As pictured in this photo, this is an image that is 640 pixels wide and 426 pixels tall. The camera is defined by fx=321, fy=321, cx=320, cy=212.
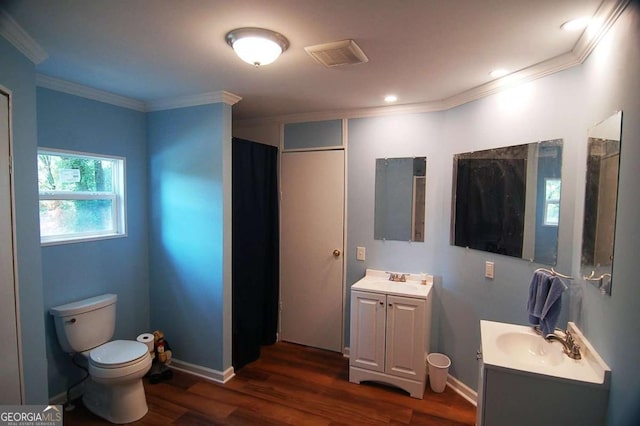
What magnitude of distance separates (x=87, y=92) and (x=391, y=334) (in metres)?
3.14

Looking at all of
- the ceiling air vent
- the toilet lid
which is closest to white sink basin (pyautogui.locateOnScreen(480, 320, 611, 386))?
the ceiling air vent

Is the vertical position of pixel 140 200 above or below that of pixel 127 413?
above

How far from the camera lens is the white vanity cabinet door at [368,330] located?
8.84 feet

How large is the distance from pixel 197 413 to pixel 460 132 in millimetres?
3001

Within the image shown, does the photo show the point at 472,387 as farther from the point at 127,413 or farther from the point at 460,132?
the point at 127,413

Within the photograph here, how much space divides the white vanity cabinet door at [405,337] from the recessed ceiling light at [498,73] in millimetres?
1726

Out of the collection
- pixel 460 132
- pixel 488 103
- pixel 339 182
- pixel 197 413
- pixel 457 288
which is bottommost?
pixel 197 413

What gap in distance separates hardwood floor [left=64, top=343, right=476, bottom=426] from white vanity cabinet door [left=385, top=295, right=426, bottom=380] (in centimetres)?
22

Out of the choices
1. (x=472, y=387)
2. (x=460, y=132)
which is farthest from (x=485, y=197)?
(x=472, y=387)

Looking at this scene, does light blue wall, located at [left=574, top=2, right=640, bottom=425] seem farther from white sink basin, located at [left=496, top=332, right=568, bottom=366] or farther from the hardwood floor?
the hardwood floor

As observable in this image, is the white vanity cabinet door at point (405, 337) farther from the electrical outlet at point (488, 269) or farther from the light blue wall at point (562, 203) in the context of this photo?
the electrical outlet at point (488, 269)

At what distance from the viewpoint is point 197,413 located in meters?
2.36

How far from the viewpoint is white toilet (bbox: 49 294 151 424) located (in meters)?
2.19

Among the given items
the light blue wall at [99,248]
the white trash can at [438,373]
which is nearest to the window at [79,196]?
the light blue wall at [99,248]
